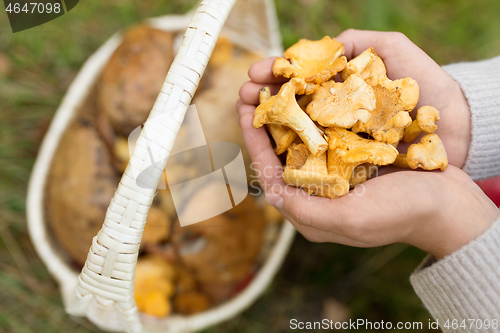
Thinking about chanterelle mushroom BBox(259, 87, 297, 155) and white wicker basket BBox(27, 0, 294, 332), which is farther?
chanterelle mushroom BBox(259, 87, 297, 155)

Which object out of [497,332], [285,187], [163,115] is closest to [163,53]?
[163,115]

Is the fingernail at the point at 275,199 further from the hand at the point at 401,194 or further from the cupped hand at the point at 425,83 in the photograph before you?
the cupped hand at the point at 425,83

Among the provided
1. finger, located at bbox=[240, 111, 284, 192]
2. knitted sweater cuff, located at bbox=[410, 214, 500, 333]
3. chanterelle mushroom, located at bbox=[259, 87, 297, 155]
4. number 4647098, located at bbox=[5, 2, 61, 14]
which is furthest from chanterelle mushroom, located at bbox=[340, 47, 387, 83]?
number 4647098, located at bbox=[5, 2, 61, 14]

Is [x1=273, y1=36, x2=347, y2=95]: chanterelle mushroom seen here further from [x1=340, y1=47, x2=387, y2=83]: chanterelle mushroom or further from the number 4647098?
the number 4647098

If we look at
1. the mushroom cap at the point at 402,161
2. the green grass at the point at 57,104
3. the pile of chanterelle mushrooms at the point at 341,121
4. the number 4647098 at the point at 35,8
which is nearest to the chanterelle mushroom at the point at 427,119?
the pile of chanterelle mushrooms at the point at 341,121

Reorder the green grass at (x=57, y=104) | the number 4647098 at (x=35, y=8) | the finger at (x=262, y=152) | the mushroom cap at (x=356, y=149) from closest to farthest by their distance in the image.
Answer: the mushroom cap at (x=356, y=149), the finger at (x=262, y=152), the green grass at (x=57, y=104), the number 4647098 at (x=35, y=8)

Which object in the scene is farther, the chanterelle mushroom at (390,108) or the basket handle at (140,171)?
the chanterelle mushroom at (390,108)

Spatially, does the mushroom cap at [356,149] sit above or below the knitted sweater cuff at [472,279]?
above

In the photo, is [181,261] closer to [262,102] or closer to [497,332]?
[262,102]
